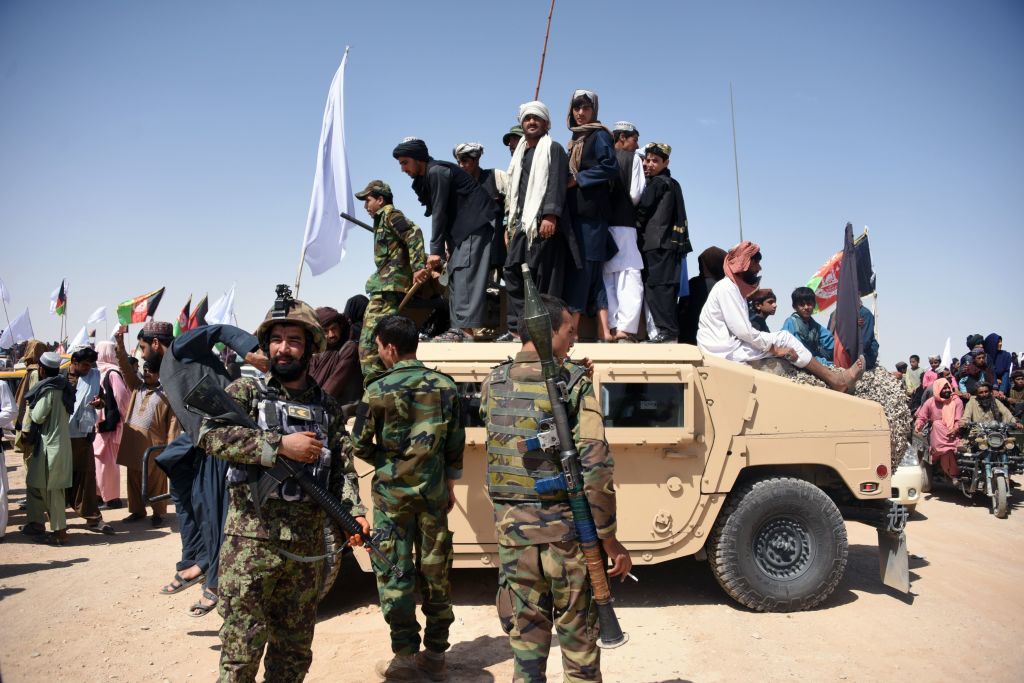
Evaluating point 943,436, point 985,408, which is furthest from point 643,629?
point 985,408

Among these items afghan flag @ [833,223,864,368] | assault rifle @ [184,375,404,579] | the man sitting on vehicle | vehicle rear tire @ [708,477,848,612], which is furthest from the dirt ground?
the man sitting on vehicle

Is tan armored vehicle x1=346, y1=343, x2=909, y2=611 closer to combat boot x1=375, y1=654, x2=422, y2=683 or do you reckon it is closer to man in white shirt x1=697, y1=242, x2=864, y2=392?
man in white shirt x1=697, y1=242, x2=864, y2=392

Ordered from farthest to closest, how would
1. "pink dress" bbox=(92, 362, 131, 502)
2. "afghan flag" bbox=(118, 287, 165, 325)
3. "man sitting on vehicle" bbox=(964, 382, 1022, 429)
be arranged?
"afghan flag" bbox=(118, 287, 165, 325), "man sitting on vehicle" bbox=(964, 382, 1022, 429), "pink dress" bbox=(92, 362, 131, 502)

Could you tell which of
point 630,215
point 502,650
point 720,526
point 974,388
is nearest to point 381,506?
point 502,650

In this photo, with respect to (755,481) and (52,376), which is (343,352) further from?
(52,376)

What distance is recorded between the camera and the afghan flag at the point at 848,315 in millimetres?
6156

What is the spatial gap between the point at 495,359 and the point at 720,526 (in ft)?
6.40

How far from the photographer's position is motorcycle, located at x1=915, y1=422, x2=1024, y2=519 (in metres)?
9.31

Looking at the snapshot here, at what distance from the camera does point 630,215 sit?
6246mm

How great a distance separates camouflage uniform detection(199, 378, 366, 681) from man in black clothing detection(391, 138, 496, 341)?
9.33 feet

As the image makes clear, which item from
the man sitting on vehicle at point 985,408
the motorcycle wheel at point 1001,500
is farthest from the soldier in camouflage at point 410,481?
the man sitting on vehicle at point 985,408

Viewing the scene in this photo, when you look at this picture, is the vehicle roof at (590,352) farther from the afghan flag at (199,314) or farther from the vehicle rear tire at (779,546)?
the afghan flag at (199,314)

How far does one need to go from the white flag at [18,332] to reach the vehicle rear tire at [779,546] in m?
18.4

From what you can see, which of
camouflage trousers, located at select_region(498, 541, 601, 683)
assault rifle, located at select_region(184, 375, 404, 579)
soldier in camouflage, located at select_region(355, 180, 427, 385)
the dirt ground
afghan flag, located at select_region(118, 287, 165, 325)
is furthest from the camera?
afghan flag, located at select_region(118, 287, 165, 325)
